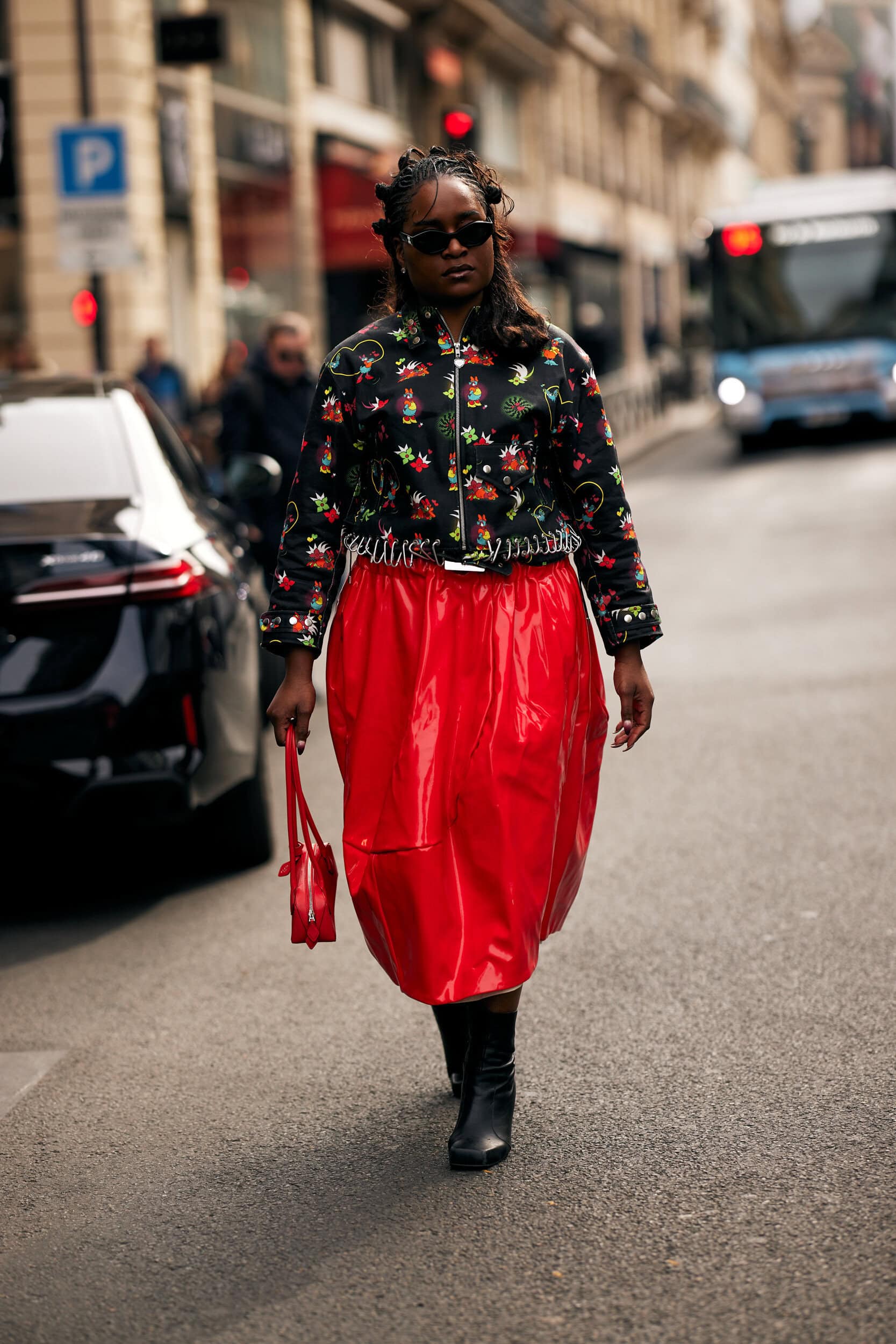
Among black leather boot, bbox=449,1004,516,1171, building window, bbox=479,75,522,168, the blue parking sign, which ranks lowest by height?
black leather boot, bbox=449,1004,516,1171

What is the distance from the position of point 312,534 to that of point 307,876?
648 mm

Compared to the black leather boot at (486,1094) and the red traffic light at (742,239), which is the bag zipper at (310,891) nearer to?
the black leather boot at (486,1094)

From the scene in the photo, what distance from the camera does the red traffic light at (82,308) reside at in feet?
56.5

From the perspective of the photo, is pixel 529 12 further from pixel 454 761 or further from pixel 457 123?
pixel 454 761

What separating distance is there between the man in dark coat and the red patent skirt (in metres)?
5.81

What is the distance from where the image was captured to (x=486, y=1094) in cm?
357

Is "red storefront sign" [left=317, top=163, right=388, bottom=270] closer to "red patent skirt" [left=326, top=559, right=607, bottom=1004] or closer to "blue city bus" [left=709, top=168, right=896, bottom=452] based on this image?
"blue city bus" [left=709, top=168, right=896, bottom=452]

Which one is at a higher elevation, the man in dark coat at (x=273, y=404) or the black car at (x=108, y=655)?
the man in dark coat at (x=273, y=404)

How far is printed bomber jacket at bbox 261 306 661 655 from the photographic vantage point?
3.46 m

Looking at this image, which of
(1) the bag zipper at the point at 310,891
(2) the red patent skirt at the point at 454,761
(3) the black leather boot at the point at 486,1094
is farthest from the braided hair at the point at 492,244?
(3) the black leather boot at the point at 486,1094

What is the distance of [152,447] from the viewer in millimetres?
5914

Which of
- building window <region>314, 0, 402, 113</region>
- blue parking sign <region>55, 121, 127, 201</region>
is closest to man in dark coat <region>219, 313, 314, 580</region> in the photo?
blue parking sign <region>55, 121, 127, 201</region>

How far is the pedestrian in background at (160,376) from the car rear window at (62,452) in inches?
417

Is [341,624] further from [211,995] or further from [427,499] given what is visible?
[211,995]
